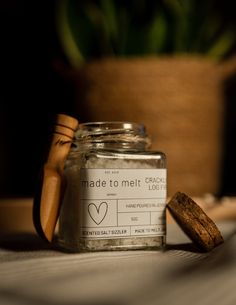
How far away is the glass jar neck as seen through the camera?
0.59 meters

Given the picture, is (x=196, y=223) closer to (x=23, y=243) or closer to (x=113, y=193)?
(x=113, y=193)

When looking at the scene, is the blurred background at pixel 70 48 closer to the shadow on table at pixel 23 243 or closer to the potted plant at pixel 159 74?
the potted plant at pixel 159 74

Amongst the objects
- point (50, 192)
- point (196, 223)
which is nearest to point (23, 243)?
point (50, 192)

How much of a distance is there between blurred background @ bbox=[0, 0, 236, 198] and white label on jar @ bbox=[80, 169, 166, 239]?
23.1 inches

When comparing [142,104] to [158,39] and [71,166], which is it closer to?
[158,39]

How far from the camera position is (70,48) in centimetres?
125

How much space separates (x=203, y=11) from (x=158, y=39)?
133mm

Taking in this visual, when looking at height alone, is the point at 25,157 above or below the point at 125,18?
below

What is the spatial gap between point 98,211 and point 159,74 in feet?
2.04

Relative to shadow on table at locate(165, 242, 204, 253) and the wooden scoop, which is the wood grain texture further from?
the wooden scoop

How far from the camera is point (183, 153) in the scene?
1157mm

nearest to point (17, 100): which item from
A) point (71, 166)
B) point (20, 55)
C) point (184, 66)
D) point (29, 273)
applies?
point (20, 55)

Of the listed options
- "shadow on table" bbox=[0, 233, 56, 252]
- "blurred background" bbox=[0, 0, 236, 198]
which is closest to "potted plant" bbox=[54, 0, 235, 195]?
"blurred background" bbox=[0, 0, 236, 198]

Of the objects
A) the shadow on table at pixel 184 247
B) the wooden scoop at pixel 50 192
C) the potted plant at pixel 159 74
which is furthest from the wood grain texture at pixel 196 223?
the potted plant at pixel 159 74
